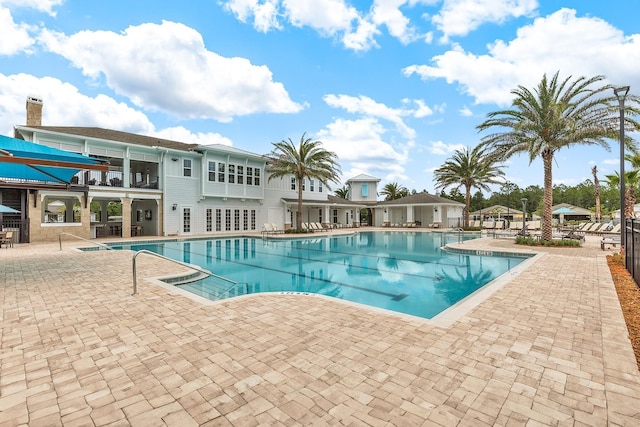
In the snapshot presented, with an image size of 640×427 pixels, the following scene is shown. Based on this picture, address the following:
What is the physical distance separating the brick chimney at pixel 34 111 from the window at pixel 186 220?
1102cm

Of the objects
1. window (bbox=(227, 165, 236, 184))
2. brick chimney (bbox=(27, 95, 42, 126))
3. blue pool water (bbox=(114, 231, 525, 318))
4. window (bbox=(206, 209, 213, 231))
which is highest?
brick chimney (bbox=(27, 95, 42, 126))

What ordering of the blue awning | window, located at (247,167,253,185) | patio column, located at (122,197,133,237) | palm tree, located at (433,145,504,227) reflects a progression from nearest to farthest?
the blue awning < patio column, located at (122,197,133,237) < window, located at (247,167,253,185) < palm tree, located at (433,145,504,227)

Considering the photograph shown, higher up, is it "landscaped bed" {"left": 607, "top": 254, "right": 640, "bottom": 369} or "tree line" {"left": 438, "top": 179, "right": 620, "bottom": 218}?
"tree line" {"left": 438, "top": 179, "right": 620, "bottom": 218}

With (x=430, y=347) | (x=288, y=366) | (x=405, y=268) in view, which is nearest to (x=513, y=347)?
(x=430, y=347)

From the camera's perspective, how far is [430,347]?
3699 millimetres

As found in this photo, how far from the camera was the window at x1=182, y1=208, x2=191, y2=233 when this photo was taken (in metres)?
23.7

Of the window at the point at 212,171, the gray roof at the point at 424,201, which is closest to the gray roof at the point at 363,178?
the gray roof at the point at 424,201

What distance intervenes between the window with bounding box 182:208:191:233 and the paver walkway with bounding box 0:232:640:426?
61.2 ft

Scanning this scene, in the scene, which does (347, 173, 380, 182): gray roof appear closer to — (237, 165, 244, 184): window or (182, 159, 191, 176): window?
(237, 165, 244, 184): window

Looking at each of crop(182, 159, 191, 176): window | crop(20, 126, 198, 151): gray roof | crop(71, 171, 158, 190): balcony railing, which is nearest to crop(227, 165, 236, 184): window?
crop(182, 159, 191, 176): window

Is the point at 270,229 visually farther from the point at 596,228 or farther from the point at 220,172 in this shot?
the point at 596,228

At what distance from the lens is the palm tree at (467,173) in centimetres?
2959

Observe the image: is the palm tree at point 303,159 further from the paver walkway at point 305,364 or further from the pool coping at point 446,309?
the paver walkway at point 305,364

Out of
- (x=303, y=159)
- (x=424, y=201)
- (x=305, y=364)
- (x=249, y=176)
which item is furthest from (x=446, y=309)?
(x=424, y=201)
